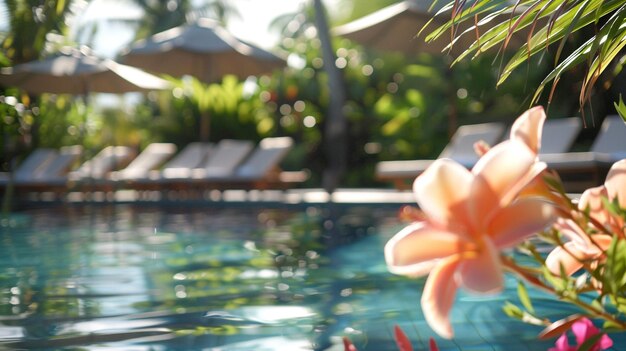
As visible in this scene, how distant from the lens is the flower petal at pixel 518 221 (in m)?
0.63

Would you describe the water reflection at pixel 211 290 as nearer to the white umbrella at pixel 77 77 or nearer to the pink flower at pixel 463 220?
the pink flower at pixel 463 220

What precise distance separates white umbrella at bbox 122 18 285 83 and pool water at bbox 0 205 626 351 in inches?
182

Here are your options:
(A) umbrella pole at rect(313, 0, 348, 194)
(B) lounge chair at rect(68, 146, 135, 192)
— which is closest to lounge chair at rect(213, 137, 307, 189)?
(A) umbrella pole at rect(313, 0, 348, 194)

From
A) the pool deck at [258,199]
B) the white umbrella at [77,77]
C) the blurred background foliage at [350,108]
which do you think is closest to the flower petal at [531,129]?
the pool deck at [258,199]

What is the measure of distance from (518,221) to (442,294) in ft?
0.27

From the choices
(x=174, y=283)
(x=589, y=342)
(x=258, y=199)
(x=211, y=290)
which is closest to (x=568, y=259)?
(x=589, y=342)

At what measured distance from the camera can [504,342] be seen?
3.28m

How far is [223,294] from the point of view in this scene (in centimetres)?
459

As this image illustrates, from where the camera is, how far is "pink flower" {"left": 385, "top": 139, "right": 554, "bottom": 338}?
0.64m

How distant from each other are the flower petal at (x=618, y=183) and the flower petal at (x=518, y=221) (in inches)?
8.9

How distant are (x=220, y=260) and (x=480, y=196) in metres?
5.60

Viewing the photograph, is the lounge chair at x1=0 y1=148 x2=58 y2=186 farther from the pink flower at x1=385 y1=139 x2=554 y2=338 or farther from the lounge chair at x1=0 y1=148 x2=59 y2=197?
the pink flower at x1=385 y1=139 x2=554 y2=338

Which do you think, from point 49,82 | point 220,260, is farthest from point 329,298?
point 49,82

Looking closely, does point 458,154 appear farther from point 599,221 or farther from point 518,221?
point 518,221
